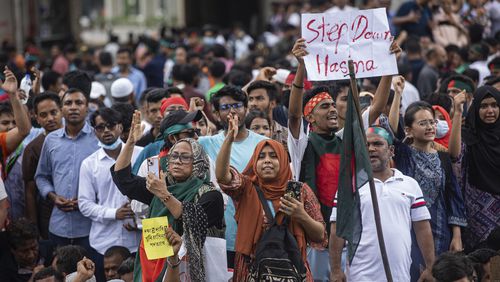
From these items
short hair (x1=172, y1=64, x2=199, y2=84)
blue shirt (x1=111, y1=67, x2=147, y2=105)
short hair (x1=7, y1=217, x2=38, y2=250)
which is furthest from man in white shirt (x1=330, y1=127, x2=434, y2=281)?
blue shirt (x1=111, y1=67, x2=147, y2=105)

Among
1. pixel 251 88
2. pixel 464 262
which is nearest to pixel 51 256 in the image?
pixel 251 88

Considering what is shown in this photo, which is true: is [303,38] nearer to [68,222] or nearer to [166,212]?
[166,212]

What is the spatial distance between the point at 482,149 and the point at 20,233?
3.88 metres

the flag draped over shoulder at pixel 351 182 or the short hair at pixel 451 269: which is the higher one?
the flag draped over shoulder at pixel 351 182

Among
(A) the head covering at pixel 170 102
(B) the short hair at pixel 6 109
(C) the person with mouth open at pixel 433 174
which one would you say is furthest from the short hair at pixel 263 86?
(B) the short hair at pixel 6 109

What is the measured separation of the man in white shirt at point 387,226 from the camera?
288 inches

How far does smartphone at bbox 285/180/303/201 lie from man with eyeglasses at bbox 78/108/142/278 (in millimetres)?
2299

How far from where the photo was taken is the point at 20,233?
9.21 m

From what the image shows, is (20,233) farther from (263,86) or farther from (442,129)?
(442,129)

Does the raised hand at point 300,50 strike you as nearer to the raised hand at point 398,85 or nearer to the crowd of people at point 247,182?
the crowd of people at point 247,182

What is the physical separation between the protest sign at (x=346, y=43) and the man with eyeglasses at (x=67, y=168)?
2.55 metres

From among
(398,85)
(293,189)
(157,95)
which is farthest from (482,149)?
(157,95)

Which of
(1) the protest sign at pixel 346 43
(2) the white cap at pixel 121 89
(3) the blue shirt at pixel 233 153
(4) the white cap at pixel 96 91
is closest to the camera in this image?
(1) the protest sign at pixel 346 43

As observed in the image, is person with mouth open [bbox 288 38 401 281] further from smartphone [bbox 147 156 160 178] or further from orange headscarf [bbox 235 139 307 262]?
smartphone [bbox 147 156 160 178]
